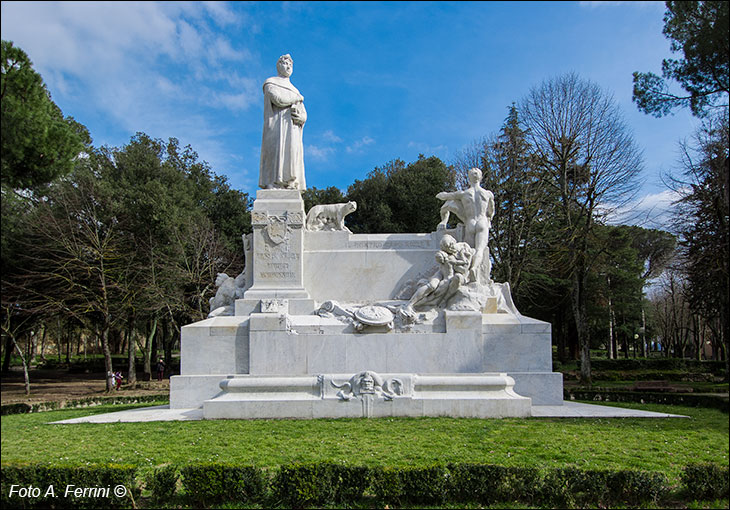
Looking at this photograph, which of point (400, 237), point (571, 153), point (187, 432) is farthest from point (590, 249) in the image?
point (187, 432)

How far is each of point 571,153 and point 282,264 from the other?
15383mm

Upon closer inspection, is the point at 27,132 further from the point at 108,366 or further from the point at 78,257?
the point at 108,366

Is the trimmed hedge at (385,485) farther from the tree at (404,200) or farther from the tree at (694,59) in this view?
the tree at (404,200)

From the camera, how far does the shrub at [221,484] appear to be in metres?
5.74

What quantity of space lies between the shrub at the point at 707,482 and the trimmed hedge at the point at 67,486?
17.9ft

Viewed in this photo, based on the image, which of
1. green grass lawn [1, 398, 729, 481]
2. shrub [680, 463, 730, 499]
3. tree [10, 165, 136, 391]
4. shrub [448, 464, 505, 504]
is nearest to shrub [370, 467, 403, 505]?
shrub [448, 464, 505, 504]

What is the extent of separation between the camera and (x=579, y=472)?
584 cm

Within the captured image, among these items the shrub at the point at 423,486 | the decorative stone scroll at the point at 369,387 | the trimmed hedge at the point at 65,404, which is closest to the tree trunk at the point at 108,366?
the trimmed hedge at the point at 65,404

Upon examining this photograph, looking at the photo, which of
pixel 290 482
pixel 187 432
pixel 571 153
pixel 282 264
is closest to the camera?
pixel 290 482

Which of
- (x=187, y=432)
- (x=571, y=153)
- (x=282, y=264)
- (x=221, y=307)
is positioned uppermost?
(x=571, y=153)

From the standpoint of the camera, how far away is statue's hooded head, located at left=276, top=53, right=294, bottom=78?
48.5 ft

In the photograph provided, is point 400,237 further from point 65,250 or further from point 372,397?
point 65,250

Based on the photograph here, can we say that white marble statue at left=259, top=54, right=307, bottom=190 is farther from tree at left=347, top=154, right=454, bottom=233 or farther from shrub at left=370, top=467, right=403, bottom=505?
tree at left=347, top=154, right=454, bottom=233

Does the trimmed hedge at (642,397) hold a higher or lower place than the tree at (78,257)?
lower
